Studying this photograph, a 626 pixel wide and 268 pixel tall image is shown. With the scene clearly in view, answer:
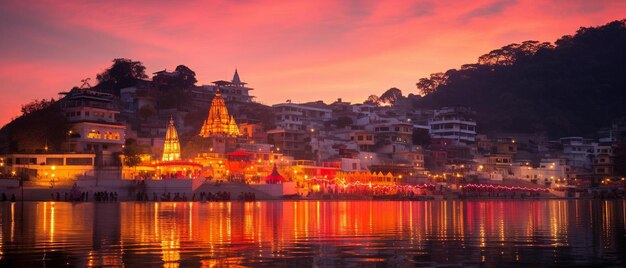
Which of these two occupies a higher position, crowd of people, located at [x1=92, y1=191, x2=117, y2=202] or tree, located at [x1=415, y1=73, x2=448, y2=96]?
tree, located at [x1=415, y1=73, x2=448, y2=96]

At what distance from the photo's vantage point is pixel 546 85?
462 feet

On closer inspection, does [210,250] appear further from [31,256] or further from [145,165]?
[145,165]

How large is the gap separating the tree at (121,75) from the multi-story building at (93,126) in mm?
27687

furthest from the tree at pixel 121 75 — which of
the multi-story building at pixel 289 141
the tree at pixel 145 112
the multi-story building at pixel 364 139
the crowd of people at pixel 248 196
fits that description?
the crowd of people at pixel 248 196

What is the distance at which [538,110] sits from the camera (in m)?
134

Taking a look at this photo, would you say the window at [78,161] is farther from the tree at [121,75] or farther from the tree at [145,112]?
the tree at [121,75]

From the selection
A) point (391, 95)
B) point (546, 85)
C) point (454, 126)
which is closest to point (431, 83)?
point (391, 95)

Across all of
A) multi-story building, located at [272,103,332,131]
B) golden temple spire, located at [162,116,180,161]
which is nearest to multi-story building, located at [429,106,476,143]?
multi-story building, located at [272,103,332,131]

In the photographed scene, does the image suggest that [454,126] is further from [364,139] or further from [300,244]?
[300,244]

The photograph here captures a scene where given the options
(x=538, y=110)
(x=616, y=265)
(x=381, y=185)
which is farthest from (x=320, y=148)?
(x=616, y=265)

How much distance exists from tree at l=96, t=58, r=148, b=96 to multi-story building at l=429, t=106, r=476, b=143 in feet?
163

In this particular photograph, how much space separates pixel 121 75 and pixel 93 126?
36354 millimetres

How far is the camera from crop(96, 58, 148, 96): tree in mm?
113875

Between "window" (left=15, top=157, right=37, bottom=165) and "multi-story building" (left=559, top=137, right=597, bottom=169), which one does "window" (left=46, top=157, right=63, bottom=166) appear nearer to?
"window" (left=15, top=157, right=37, bottom=165)
